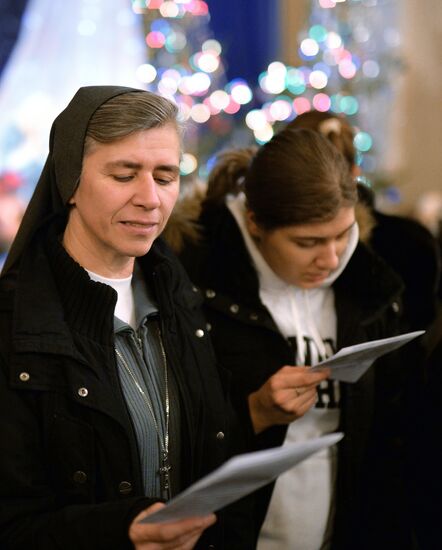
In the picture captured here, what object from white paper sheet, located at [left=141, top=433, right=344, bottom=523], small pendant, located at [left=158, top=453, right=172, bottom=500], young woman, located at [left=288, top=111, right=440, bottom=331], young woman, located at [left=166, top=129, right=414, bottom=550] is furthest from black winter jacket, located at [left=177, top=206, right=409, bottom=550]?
white paper sheet, located at [left=141, top=433, right=344, bottom=523]

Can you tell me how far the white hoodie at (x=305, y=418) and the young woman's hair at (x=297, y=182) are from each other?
6.0 inches

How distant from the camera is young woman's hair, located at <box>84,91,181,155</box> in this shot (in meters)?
1.67

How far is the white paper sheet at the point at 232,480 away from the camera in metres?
1.34

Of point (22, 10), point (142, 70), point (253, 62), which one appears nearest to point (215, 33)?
point (253, 62)

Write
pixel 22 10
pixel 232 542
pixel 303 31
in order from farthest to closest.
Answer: pixel 303 31, pixel 22 10, pixel 232 542

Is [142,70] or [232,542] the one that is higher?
[142,70]

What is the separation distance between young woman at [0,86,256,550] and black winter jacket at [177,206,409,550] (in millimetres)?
380

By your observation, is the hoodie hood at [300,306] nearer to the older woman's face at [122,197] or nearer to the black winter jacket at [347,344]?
the black winter jacket at [347,344]

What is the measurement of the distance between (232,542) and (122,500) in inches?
18.9

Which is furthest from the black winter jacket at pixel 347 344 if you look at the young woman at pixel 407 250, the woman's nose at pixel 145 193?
the woman's nose at pixel 145 193

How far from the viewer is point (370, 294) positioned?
237cm

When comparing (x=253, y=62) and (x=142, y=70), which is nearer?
(x=142, y=70)

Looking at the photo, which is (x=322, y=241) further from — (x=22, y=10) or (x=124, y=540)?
(x=22, y=10)

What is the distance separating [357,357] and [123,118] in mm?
782
